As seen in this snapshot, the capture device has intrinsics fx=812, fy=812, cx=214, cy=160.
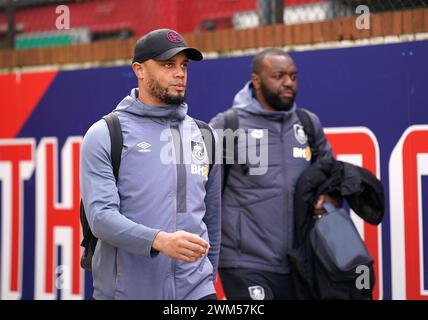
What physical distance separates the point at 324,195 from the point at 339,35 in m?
1.48

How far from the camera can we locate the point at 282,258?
15.2ft

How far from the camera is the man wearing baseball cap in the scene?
3357 millimetres

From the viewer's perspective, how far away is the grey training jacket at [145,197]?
3.41 meters

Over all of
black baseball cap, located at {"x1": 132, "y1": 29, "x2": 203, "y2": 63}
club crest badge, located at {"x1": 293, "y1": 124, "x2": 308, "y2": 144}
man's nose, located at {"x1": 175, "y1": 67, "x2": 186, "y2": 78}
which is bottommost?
club crest badge, located at {"x1": 293, "y1": 124, "x2": 308, "y2": 144}

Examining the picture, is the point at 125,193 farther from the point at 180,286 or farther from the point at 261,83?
the point at 261,83

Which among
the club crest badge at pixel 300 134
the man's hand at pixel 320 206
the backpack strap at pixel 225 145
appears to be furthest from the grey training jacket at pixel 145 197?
the club crest badge at pixel 300 134

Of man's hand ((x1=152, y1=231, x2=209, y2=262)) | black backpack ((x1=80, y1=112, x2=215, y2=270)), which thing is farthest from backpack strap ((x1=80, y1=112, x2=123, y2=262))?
man's hand ((x1=152, y1=231, x2=209, y2=262))

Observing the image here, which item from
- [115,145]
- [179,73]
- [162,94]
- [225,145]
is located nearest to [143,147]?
[115,145]

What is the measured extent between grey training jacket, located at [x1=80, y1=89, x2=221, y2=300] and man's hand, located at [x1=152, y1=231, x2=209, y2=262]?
0.14 metres

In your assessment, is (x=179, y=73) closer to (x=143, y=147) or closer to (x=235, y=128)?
(x=143, y=147)

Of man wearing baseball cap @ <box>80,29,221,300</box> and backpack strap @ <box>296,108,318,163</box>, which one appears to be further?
backpack strap @ <box>296,108,318,163</box>

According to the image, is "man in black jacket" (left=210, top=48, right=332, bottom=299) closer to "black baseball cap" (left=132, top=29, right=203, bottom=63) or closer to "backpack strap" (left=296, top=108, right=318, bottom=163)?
"backpack strap" (left=296, top=108, right=318, bottom=163)

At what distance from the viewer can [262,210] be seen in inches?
182

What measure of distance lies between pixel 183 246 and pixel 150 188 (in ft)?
1.30
